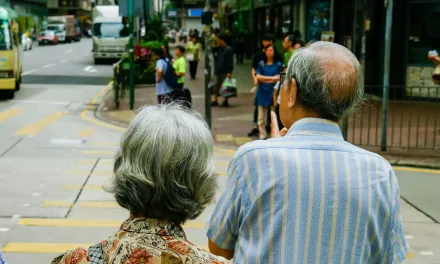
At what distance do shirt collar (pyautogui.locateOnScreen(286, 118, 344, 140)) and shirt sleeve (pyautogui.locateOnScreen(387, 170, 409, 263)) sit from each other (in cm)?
23

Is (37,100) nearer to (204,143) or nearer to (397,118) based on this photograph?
(397,118)

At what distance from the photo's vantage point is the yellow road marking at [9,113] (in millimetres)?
15715

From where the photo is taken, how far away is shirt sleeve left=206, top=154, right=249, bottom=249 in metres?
2.25

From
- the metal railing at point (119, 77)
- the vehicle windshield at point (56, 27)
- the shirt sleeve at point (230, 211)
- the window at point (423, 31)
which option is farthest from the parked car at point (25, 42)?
the shirt sleeve at point (230, 211)

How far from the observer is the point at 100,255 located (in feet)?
6.41

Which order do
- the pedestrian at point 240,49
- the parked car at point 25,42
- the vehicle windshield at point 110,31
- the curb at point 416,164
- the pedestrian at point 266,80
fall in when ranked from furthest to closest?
the parked car at point 25,42
the vehicle windshield at point 110,31
the pedestrian at point 240,49
the pedestrian at point 266,80
the curb at point 416,164

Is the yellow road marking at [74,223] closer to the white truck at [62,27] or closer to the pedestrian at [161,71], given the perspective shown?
the pedestrian at [161,71]

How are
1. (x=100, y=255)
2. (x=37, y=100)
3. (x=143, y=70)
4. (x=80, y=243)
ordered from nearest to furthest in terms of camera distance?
(x=100, y=255) → (x=80, y=243) → (x=37, y=100) → (x=143, y=70)

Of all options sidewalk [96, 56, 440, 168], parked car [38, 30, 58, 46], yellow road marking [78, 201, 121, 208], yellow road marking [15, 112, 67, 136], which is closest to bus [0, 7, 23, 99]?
sidewalk [96, 56, 440, 168]

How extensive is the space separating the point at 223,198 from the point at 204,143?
0.26 meters

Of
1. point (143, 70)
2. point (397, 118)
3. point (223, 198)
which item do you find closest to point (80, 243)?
point (223, 198)

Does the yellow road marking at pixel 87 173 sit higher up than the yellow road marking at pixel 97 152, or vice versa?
the yellow road marking at pixel 87 173

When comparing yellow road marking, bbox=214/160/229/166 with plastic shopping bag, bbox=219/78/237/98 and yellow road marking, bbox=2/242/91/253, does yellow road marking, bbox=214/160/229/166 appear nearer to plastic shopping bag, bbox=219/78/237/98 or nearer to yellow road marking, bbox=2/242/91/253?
yellow road marking, bbox=2/242/91/253

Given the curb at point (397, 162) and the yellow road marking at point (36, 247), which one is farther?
the curb at point (397, 162)
